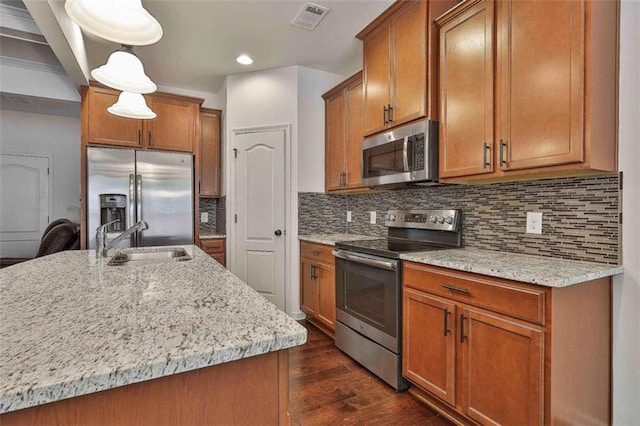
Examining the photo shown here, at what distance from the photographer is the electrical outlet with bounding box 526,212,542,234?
6.07ft

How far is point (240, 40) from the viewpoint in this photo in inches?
117

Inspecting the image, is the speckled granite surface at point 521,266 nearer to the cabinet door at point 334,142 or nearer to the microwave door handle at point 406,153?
the microwave door handle at point 406,153

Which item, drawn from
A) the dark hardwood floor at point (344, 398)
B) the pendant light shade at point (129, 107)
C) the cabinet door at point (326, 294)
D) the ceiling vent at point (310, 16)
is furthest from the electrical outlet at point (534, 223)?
the pendant light shade at point (129, 107)

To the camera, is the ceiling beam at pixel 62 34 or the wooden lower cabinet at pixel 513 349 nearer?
the wooden lower cabinet at pixel 513 349

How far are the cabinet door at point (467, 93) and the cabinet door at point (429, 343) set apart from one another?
0.81m

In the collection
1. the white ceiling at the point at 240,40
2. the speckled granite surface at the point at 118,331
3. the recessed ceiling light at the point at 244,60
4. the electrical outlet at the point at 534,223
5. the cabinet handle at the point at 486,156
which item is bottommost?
the speckled granite surface at the point at 118,331

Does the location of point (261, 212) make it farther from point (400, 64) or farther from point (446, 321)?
point (446, 321)

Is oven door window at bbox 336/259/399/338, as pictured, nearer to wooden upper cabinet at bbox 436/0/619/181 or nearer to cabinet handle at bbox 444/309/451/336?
cabinet handle at bbox 444/309/451/336

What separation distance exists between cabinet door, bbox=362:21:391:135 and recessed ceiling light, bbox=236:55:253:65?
125 cm

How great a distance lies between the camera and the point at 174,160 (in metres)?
3.60

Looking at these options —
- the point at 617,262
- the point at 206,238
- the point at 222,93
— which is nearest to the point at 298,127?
the point at 222,93

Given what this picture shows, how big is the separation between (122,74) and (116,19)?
534 mm

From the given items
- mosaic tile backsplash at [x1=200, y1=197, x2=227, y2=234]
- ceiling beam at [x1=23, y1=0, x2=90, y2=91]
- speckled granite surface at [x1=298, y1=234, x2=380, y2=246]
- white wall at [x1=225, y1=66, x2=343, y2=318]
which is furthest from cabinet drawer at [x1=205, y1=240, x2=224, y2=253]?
ceiling beam at [x1=23, y1=0, x2=90, y2=91]

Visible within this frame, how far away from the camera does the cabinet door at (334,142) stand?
3352mm
